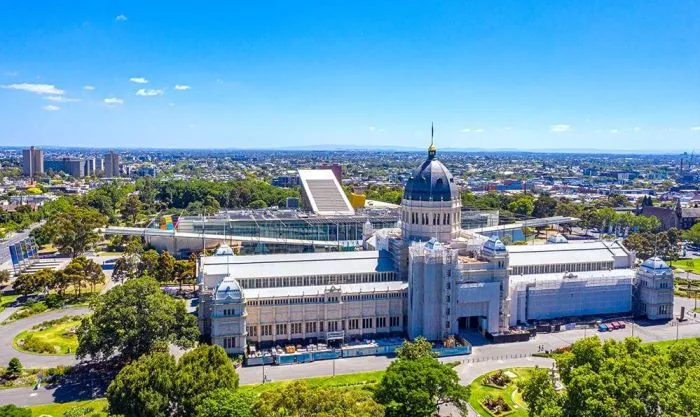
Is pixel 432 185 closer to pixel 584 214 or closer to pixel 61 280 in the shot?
pixel 61 280

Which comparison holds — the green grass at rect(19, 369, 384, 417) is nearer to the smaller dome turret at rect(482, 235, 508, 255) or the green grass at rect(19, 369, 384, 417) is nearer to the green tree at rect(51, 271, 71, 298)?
the smaller dome turret at rect(482, 235, 508, 255)

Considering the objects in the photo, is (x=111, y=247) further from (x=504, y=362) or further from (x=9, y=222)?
(x=504, y=362)

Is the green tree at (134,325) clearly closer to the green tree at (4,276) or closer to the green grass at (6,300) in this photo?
the green grass at (6,300)

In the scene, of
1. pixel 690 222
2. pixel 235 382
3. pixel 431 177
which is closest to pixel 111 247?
pixel 431 177

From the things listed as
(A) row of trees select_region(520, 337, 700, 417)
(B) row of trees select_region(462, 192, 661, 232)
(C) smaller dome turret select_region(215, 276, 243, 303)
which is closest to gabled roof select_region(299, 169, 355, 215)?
(B) row of trees select_region(462, 192, 661, 232)

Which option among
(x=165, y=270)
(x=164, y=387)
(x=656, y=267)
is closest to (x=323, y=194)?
(x=165, y=270)
